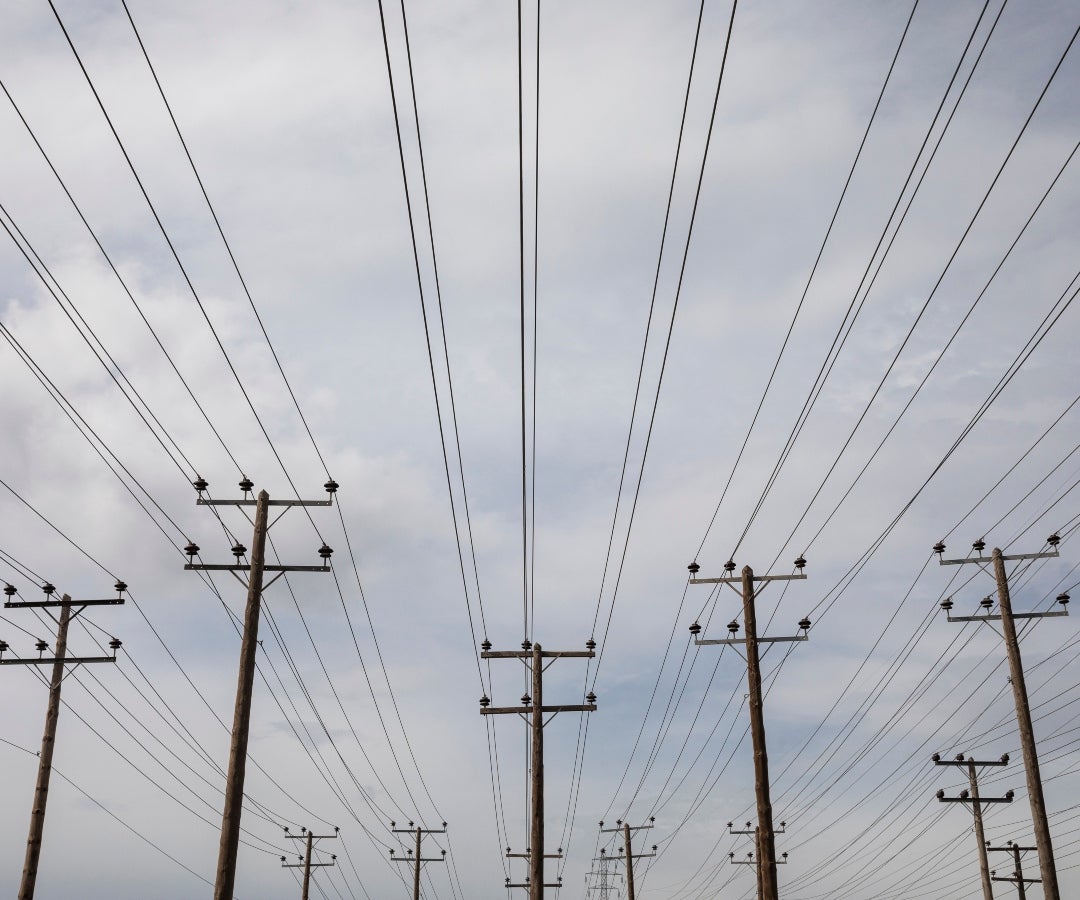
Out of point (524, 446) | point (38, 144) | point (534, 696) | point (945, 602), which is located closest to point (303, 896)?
point (534, 696)

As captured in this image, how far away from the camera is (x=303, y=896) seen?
51594 millimetres

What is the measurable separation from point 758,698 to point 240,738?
33.1 ft

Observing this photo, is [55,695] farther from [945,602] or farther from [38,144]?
[945,602]

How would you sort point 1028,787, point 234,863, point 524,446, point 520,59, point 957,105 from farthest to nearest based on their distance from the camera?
point 1028,787 → point 234,863 → point 524,446 → point 957,105 → point 520,59

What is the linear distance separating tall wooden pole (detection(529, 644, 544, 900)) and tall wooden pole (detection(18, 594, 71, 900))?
33.0 ft

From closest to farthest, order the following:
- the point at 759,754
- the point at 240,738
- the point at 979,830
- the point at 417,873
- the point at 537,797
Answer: the point at 240,738 → the point at 759,754 → the point at 537,797 → the point at 979,830 → the point at 417,873

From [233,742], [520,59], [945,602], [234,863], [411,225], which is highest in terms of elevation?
[945,602]

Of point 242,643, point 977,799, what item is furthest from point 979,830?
point 242,643

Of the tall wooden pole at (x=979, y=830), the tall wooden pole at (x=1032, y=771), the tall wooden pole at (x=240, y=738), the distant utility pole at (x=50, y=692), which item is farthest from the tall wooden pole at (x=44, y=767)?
the tall wooden pole at (x=979, y=830)

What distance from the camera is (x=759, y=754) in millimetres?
20469

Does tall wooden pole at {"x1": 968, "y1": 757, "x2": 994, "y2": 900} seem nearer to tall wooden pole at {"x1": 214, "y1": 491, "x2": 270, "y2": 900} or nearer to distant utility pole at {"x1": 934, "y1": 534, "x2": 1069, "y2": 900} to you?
distant utility pole at {"x1": 934, "y1": 534, "x2": 1069, "y2": 900}

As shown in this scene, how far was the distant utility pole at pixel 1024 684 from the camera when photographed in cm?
2180

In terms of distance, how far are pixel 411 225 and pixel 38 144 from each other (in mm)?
3323

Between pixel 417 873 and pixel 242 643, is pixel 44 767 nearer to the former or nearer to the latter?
pixel 242 643
